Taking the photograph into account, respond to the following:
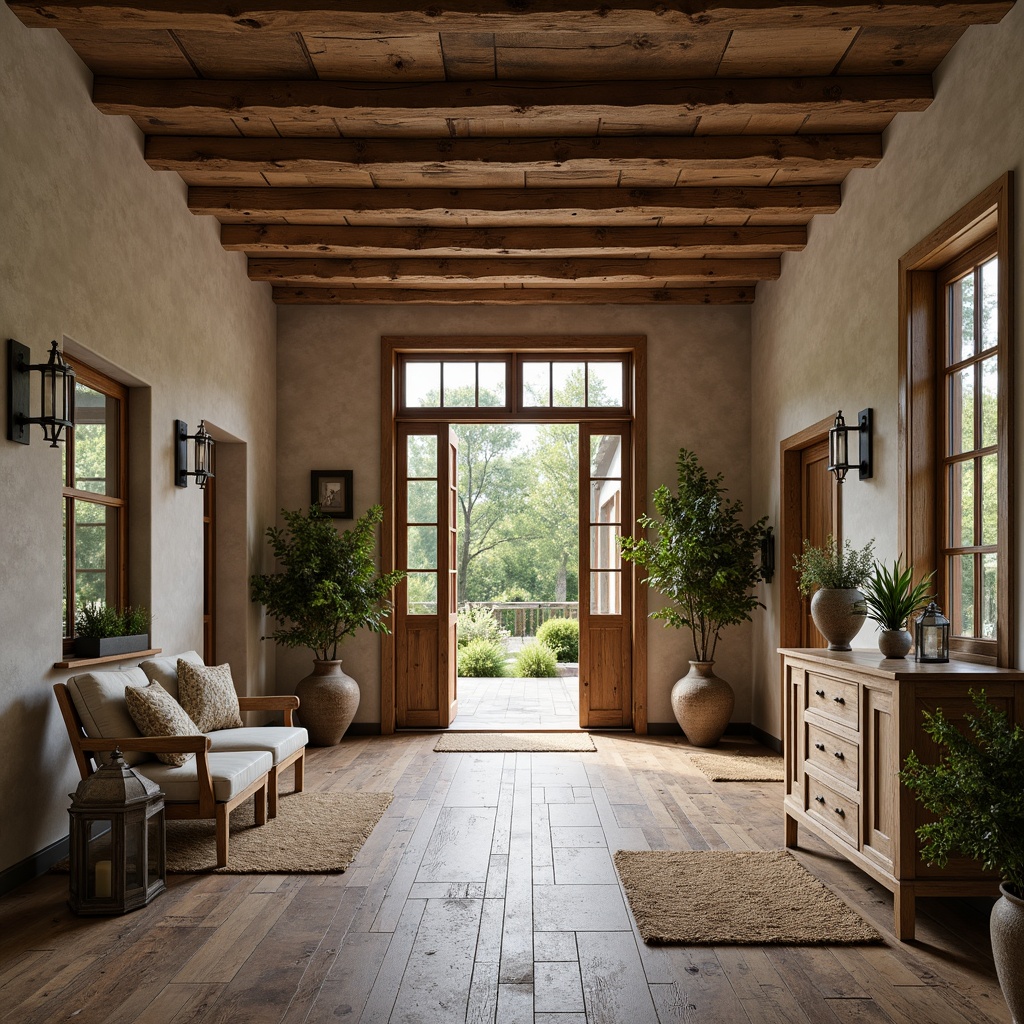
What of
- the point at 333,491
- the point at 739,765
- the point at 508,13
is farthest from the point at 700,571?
the point at 508,13

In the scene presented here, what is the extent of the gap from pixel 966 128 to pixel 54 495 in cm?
394

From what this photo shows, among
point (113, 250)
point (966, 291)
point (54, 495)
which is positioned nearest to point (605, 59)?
point (966, 291)

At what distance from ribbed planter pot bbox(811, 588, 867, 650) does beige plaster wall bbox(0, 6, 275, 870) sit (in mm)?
3197

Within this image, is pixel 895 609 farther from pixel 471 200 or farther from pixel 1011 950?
pixel 471 200

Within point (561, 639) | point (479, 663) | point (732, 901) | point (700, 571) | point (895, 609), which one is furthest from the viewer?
point (561, 639)

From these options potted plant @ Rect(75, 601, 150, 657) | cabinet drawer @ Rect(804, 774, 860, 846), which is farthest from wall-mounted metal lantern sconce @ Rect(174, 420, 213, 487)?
cabinet drawer @ Rect(804, 774, 860, 846)

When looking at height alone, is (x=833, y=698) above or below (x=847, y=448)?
below

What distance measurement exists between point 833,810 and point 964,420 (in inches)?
67.0

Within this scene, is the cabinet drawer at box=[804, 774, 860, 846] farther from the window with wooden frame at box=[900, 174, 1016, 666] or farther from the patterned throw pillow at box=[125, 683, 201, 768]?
the patterned throw pillow at box=[125, 683, 201, 768]

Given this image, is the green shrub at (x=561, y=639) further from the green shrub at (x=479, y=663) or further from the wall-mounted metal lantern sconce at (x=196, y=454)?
the wall-mounted metal lantern sconce at (x=196, y=454)

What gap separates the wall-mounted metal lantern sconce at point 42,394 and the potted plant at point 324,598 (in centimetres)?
267

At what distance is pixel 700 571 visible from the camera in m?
6.50

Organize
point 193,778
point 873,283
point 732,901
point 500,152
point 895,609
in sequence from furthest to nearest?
1. point 500,152
2. point 873,283
3. point 193,778
4. point 895,609
5. point 732,901

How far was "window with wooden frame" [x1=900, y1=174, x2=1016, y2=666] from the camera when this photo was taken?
3.37 metres
